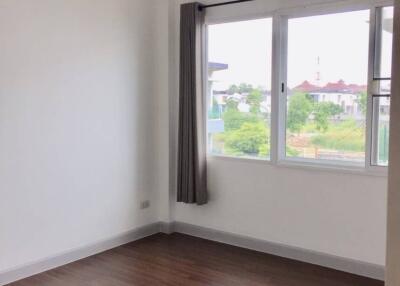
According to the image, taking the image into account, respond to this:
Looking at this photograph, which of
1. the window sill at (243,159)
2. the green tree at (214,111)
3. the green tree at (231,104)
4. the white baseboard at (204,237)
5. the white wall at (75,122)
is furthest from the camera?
the green tree at (214,111)

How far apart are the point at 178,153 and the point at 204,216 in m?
0.70

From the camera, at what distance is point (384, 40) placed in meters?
3.50

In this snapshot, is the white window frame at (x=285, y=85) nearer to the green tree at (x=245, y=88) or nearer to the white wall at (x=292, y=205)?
the white wall at (x=292, y=205)

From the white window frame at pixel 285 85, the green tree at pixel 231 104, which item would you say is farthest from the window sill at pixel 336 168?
the green tree at pixel 231 104

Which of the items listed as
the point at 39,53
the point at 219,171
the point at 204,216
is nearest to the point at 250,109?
the point at 219,171

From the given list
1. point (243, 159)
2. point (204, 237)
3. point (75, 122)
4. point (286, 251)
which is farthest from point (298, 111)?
point (75, 122)

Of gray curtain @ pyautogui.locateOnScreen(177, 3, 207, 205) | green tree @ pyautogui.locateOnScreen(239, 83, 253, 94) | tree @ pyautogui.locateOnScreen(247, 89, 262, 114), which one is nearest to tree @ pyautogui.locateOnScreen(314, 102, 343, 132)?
tree @ pyautogui.locateOnScreen(247, 89, 262, 114)

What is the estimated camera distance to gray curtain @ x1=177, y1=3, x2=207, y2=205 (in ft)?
14.4

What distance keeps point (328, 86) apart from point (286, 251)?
60.1 inches

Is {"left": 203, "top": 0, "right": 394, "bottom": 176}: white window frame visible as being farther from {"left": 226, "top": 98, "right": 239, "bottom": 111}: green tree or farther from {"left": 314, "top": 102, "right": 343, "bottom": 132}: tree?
{"left": 226, "top": 98, "right": 239, "bottom": 111}: green tree

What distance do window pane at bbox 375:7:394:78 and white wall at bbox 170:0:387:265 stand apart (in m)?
0.63

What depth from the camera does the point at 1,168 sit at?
341 centimetres

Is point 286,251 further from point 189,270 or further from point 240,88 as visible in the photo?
point 240,88

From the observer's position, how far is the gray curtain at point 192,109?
4.38 meters
